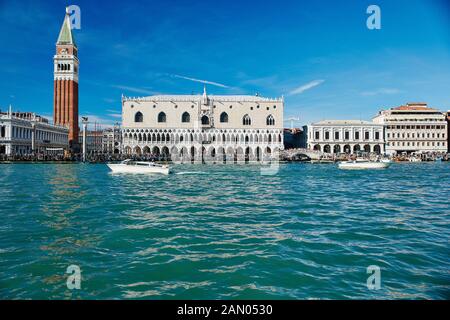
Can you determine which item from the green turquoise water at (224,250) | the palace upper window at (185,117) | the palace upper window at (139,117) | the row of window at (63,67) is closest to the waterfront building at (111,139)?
the row of window at (63,67)

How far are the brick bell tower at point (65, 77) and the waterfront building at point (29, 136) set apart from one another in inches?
154

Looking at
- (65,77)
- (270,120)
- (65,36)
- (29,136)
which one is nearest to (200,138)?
(270,120)

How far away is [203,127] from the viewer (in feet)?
226

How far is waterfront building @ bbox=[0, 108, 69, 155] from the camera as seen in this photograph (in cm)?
6238

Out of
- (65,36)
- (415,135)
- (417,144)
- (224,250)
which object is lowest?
(224,250)

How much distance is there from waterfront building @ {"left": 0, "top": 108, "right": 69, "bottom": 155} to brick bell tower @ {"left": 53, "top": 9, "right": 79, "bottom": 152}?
154 inches

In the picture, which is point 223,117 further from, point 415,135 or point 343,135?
point 415,135

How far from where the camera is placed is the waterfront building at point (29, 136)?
62375 millimetres

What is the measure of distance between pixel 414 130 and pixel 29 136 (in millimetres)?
85734

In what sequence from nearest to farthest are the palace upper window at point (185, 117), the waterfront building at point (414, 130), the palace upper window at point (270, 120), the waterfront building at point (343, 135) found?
1. the palace upper window at point (185, 117)
2. the palace upper window at point (270, 120)
3. the waterfront building at point (343, 135)
4. the waterfront building at point (414, 130)

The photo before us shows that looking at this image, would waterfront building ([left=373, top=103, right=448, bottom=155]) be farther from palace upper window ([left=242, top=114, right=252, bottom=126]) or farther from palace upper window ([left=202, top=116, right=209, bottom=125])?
palace upper window ([left=202, top=116, right=209, bottom=125])

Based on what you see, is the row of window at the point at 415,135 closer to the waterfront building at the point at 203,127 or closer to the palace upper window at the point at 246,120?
the waterfront building at the point at 203,127
